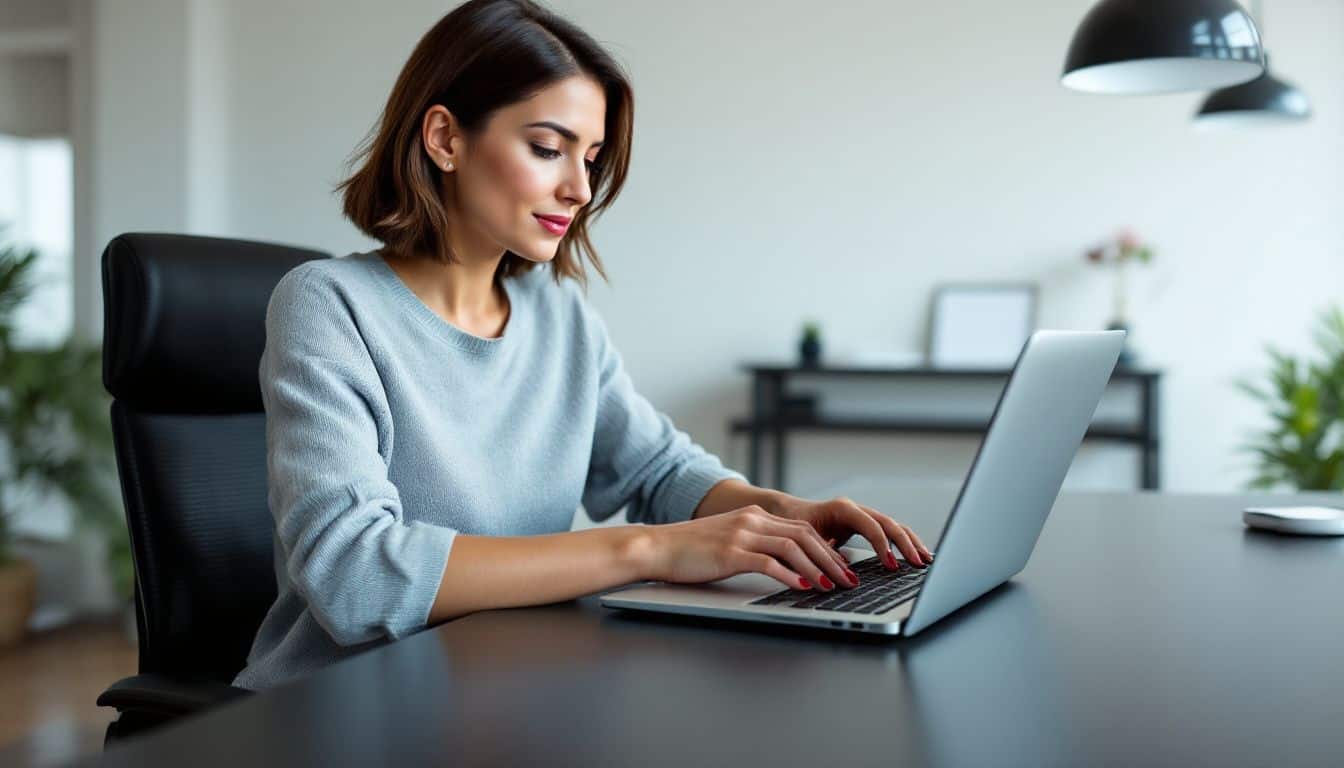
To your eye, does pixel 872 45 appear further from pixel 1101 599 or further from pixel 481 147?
pixel 1101 599

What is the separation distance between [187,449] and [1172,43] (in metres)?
1.36

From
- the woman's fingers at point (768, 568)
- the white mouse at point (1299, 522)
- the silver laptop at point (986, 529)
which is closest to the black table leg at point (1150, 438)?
the white mouse at point (1299, 522)

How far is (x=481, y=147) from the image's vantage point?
135 cm

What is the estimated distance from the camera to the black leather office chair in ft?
4.40

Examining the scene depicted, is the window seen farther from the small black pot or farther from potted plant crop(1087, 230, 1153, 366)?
potted plant crop(1087, 230, 1153, 366)

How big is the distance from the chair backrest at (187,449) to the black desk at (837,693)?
56cm

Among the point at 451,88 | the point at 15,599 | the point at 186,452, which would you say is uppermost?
the point at 451,88

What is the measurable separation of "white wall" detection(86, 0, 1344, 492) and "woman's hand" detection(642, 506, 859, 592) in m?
3.36

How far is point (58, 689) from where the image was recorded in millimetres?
3592

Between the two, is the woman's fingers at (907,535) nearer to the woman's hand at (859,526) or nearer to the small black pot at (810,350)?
the woman's hand at (859,526)

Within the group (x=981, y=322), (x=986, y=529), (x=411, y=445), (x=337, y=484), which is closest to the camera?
(x=986, y=529)

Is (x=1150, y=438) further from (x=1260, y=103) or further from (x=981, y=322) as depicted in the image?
(x=1260, y=103)

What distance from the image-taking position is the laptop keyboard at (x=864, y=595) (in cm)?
88

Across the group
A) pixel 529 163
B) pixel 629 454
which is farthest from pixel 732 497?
pixel 529 163
